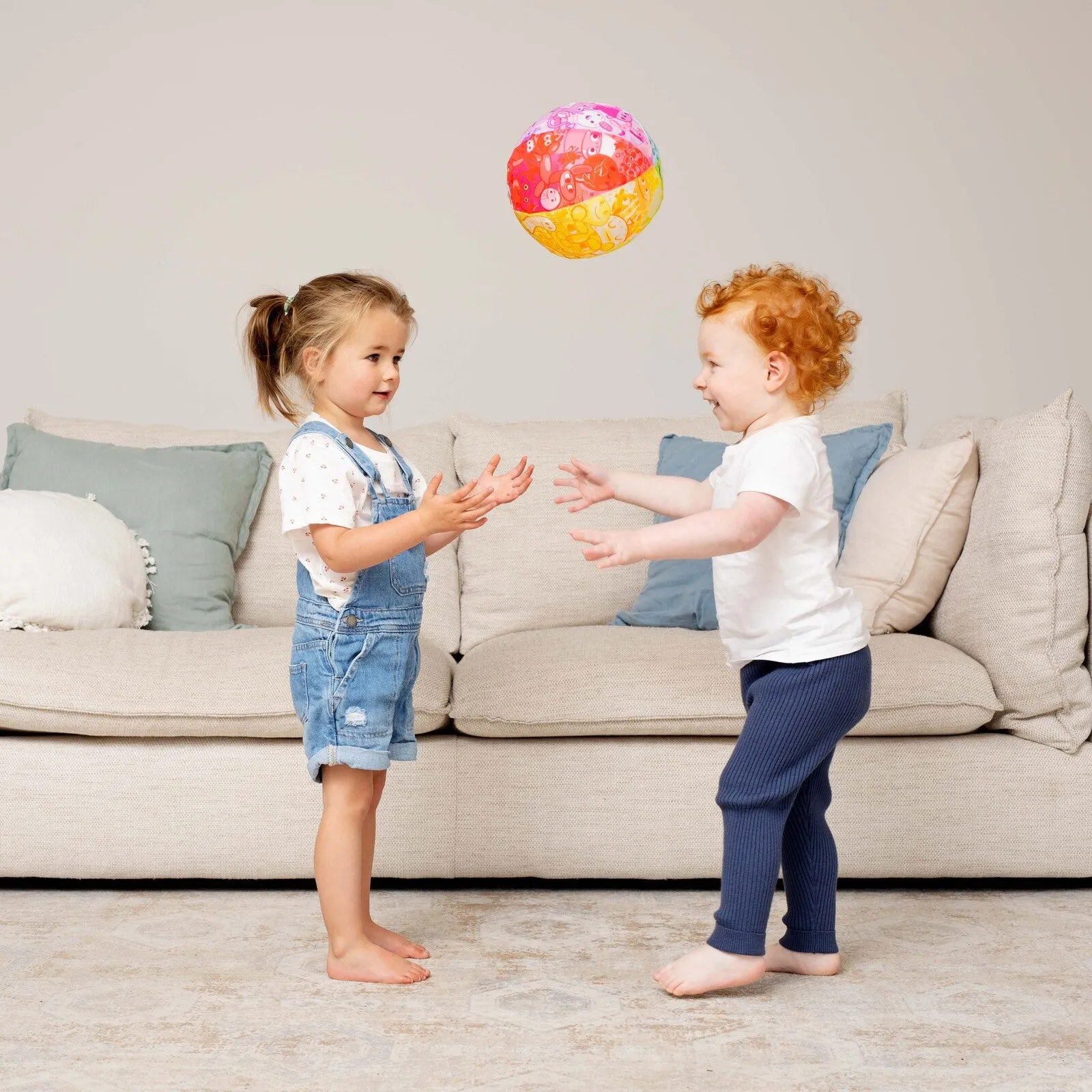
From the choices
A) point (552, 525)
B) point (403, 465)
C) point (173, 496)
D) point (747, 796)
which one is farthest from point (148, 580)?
point (747, 796)

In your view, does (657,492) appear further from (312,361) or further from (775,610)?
(312,361)

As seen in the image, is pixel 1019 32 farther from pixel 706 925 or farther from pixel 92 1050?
pixel 92 1050


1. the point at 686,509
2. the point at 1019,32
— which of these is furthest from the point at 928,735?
the point at 1019,32

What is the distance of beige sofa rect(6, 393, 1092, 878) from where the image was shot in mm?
1975

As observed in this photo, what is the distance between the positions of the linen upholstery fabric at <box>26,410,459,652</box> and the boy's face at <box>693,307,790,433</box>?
105cm

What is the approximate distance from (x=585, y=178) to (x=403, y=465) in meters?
0.49

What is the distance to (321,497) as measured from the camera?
1.58 meters

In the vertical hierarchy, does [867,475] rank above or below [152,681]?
above

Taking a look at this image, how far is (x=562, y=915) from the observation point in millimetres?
1902

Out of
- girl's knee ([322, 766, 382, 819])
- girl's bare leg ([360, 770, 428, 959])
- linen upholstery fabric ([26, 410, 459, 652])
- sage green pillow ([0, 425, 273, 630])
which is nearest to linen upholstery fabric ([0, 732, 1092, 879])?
girl's bare leg ([360, 770, 428, 959])

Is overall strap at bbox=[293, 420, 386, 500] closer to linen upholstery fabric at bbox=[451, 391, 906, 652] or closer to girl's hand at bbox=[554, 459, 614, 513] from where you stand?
girl's hand at bbox=[554, 459, 614, 513]

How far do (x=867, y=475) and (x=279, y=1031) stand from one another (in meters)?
1.48

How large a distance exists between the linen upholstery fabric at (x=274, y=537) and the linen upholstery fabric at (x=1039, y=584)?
1015mm

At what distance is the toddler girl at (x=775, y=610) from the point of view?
1.54 m
